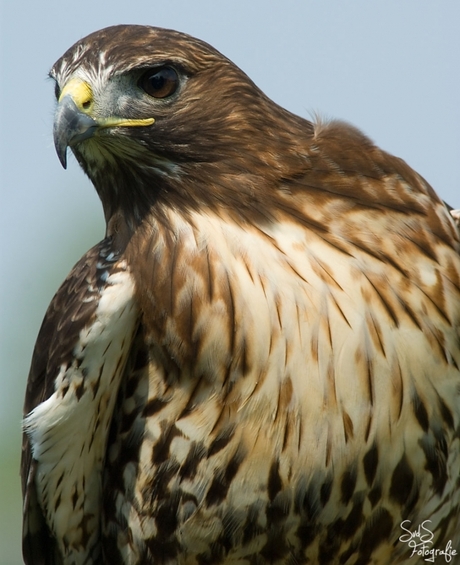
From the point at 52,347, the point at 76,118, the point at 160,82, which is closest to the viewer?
the point at 76,118

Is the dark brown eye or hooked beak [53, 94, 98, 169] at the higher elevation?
the dark brown eye

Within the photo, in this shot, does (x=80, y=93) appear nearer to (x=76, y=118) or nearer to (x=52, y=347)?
(x=76, y=118)

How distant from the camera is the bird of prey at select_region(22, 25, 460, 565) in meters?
4.38

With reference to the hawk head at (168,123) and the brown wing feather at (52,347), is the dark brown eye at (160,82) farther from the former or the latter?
the brown wing feather at (52,347)

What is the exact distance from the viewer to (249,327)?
4.44m

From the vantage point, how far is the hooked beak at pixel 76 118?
4.39m

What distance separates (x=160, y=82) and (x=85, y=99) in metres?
0.35

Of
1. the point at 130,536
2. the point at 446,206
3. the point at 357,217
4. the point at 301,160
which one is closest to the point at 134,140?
the point at 301,160
